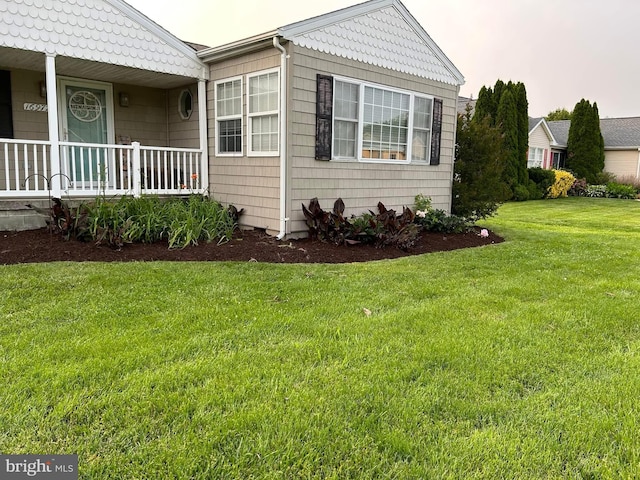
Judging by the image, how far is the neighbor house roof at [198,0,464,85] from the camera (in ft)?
23.1

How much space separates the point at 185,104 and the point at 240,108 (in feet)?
6.46

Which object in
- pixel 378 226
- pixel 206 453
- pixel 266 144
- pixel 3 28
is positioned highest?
pixel 3 28

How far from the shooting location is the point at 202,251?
625 centimetres

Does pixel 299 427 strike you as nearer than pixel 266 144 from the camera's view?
Yes

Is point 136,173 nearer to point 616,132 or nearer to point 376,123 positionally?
point 376,123

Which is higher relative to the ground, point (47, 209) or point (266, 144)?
point (266, 144)

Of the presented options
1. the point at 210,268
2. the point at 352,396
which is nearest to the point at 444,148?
the point at 210,268

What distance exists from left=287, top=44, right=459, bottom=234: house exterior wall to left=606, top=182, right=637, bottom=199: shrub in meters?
16.2

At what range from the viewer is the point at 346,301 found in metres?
4.27

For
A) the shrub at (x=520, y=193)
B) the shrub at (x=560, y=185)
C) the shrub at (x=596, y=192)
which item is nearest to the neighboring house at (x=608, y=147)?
the shrub at (x=596, y=192)

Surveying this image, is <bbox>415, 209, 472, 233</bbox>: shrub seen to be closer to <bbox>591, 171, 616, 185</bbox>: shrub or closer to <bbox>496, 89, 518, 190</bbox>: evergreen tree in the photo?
<bbox>496, 89, 518, 190</bbox>: evergreen tree

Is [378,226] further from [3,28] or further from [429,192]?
[3,28]

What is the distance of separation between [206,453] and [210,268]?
3430mm

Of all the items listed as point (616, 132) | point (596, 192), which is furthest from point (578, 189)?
point (616, 132)
